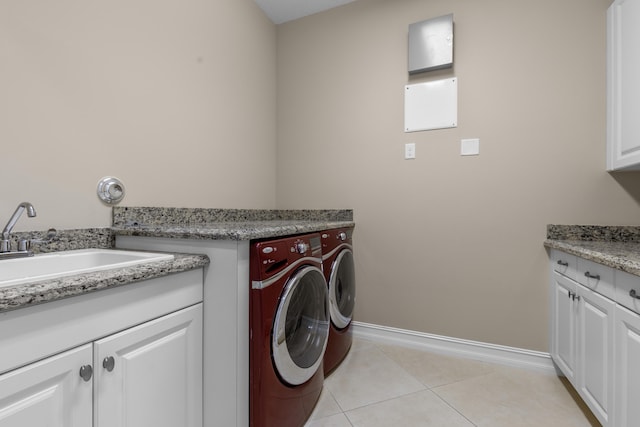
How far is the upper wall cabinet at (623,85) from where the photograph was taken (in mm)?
1493

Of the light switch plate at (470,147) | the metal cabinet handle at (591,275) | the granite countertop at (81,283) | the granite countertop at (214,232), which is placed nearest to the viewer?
the granite countertop at (81,283)

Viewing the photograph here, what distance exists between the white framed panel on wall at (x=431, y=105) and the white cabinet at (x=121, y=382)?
1893 millimetres

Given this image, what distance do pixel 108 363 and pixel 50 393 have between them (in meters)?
0.13

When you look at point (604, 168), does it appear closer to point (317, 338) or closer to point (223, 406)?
point (317, 338)

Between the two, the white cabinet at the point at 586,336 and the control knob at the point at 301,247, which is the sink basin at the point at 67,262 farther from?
the white cabinet at the point at 586,336

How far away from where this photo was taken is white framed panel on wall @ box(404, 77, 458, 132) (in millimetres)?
2086

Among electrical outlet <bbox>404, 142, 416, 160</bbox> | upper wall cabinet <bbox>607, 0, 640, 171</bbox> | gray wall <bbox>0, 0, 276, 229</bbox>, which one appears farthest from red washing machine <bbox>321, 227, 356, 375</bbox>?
upper wall cabinet <bbox>607, 0, 640, 171</bbox>

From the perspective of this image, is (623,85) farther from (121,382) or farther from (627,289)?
(121,382)

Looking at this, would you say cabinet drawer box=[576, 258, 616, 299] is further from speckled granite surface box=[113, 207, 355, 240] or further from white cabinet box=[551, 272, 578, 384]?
speckled granite surface box=[113, 207, 355, 240]

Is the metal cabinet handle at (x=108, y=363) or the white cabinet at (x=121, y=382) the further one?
the metal cabinet handle at (x=108, y=363)

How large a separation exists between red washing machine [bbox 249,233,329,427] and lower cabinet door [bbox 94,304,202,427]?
0.71ft

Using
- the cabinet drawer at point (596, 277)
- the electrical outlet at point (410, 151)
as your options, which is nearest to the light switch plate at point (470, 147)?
the electrical outlet at point (410, 151)

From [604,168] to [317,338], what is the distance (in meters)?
1.95

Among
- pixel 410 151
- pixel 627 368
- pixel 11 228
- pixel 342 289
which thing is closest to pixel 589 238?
pixel 627 368
